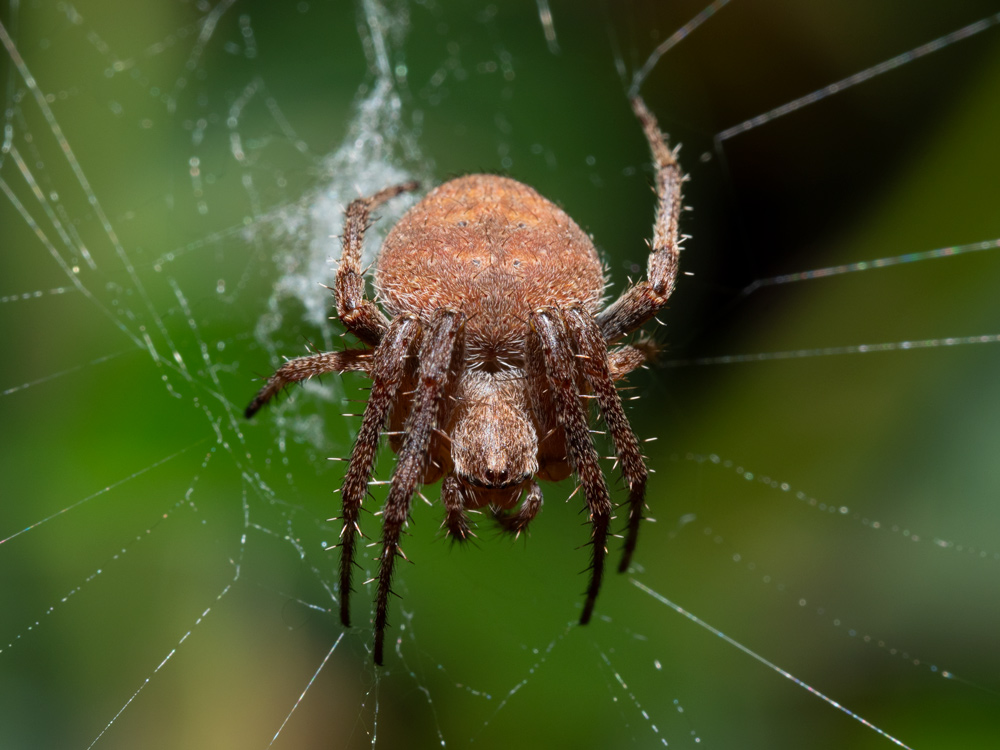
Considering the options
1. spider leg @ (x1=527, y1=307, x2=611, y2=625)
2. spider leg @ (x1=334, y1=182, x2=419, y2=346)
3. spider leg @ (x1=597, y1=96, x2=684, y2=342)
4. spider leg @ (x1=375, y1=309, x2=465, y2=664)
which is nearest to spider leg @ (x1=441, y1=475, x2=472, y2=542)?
spider leg @ (x1=375, y1=309, x2=465, y2=664)

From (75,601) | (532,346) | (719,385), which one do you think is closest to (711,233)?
(719,385)

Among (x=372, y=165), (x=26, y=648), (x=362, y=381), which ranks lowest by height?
(x=26, y=648)

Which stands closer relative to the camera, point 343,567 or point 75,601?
point 343,567

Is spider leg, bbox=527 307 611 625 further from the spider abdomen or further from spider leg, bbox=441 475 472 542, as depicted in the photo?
spider leg, bbox=441 475 472 542

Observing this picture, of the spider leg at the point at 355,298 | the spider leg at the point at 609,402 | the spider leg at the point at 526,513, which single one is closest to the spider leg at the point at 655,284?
the spider leg at the point at 609,402

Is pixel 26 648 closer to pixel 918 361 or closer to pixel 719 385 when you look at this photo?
pixel 719 385

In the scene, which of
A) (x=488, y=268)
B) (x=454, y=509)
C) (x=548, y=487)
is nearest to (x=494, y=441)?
(x=454, y=509)

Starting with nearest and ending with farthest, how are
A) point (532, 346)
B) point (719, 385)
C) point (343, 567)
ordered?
1. point (343, 567)
2. point (532, 346)
3. point (719, 385)
